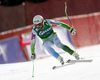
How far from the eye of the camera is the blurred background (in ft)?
37.4

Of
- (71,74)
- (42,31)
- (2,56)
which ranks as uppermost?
(42,31)

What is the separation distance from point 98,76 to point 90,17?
828 cm

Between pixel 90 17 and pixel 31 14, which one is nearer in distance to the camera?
pixel 90 17

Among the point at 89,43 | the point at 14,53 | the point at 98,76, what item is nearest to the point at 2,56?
the point at 14,53

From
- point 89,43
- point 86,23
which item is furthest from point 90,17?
point 89,43

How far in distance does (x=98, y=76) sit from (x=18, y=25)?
11.0 m

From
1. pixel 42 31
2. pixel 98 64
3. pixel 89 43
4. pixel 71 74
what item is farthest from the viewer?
pixel 89 43

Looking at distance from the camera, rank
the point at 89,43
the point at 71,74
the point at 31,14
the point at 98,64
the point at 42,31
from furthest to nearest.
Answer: the point at 31,14, the point at 89,43, the point at 42,31, the point at 98,64, the point at 71,74

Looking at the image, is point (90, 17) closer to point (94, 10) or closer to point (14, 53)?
point (94, 10)

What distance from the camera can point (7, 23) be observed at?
46.9ft

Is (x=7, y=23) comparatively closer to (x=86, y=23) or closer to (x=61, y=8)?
(x=61, y=8)

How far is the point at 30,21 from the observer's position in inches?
560

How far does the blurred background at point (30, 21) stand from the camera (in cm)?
1139

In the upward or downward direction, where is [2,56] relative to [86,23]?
downward
